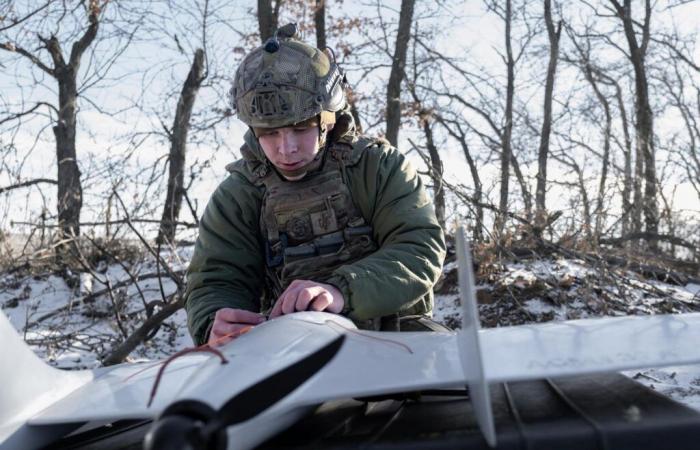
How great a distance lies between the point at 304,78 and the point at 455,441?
1455 mm

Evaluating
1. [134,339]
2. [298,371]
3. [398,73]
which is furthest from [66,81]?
[298,371]

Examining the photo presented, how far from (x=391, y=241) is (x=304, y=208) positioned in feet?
1.07

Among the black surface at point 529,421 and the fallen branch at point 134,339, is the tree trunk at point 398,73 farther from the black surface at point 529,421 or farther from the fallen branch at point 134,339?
the black surface at point 529,421

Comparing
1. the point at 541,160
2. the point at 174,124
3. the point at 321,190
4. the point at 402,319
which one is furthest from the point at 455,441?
the point at 541,160

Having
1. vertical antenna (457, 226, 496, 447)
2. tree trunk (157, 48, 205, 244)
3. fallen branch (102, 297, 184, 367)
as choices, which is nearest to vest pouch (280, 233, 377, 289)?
vertical antenna (457, 226, 496, 447)

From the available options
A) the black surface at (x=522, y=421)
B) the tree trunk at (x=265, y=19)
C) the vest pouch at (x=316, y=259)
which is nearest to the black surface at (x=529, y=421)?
the black surface at (x=522, y=421)

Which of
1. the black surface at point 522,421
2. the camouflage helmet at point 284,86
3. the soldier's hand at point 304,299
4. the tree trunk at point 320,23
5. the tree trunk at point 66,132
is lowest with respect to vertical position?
the black surface at point 522,421

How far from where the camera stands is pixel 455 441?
1328 mm

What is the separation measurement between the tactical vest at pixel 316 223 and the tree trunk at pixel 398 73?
5935 millimetres

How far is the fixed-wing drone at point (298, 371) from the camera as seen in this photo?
1225 mm

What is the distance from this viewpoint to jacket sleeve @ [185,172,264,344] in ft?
8.56

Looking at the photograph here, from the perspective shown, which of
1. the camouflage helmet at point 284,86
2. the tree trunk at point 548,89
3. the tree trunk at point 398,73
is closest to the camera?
the camouflage helmet at point 284,86

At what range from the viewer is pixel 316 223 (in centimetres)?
254

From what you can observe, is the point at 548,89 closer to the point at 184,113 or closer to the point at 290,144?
the point at 184,113
